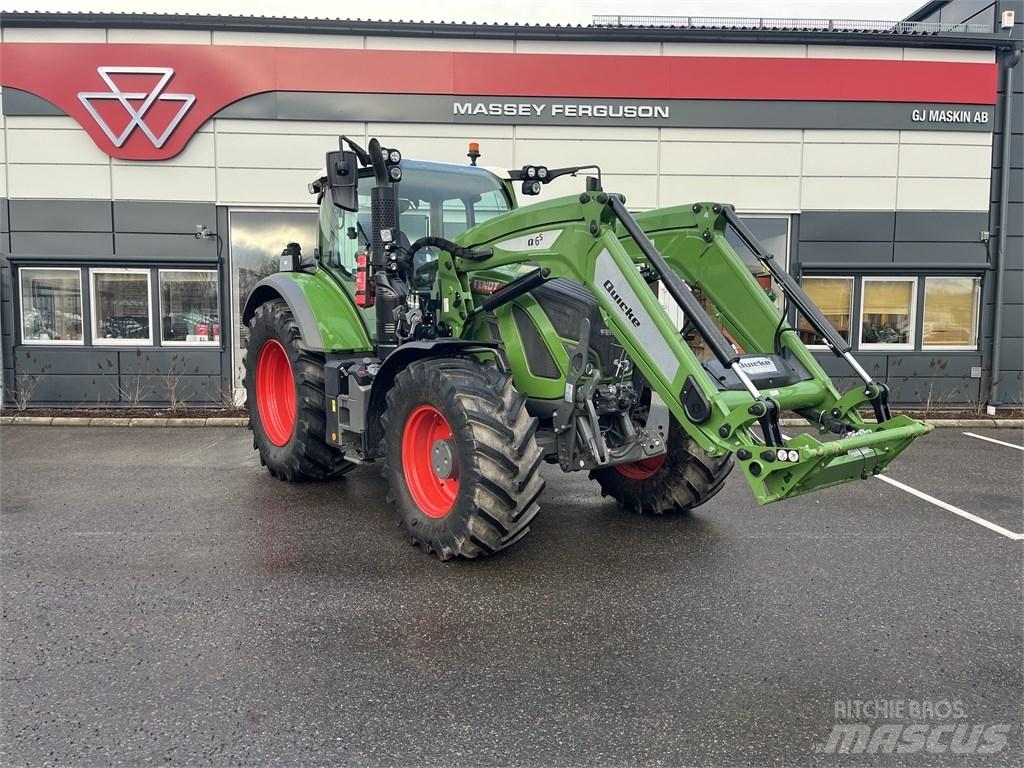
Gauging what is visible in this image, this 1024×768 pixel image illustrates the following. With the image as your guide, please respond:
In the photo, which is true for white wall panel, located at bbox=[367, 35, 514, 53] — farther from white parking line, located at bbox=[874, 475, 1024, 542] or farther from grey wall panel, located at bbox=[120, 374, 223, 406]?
white parking line, located at bbox=[874, 475, 1024, 542]

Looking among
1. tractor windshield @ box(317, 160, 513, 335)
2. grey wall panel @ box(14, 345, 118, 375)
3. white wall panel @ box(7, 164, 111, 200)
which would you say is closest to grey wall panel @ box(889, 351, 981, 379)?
tractor windshield @ box(317, 160, 513, 335)

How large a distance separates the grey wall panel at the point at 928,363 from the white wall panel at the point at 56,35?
1279 centimetres

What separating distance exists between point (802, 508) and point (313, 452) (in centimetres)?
402

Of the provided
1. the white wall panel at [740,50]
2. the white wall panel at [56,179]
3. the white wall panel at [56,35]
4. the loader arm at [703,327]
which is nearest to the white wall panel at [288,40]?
the white wall panel at [56,35]

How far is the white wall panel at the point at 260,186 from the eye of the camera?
37.9 feet

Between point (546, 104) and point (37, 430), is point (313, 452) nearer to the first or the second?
point (37, 430)

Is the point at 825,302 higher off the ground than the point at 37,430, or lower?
higher

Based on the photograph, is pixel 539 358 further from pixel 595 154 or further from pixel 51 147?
pixel 51 147

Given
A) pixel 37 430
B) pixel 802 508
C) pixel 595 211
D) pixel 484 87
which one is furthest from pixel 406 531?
pixel 484 87

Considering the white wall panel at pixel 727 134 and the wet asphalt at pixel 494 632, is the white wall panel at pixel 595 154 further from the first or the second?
the wet asphalt at pixel 494 632

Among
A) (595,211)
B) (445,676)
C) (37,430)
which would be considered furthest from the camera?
(37,430)

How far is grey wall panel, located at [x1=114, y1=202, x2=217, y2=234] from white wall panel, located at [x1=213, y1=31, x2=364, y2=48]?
94.5 inches

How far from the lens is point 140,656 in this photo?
3.55 meters

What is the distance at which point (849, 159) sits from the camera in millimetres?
11922
